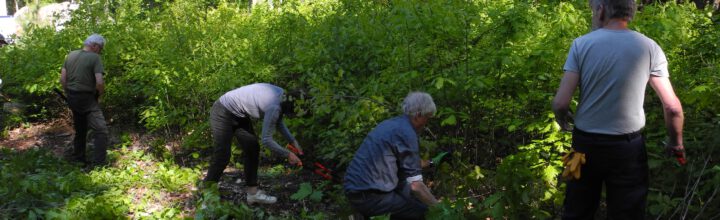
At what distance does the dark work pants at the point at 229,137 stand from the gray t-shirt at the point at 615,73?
131 inches

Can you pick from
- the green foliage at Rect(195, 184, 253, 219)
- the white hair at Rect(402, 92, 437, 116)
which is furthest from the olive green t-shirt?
the white hair at Rect(402, 92, 437, 116)

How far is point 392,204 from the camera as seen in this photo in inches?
152

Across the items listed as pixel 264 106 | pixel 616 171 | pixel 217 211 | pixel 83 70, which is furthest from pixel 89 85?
pixel 616 171

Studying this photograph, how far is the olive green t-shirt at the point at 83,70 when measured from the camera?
693cm

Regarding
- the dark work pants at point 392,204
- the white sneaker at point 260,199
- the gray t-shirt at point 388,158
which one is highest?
the gray t-shirt at point 388,158

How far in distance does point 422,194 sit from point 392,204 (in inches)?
8.3

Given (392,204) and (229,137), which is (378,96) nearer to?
(392,204)

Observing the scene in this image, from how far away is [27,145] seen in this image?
8.66 m

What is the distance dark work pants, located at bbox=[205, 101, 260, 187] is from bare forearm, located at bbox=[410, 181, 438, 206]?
216 cm

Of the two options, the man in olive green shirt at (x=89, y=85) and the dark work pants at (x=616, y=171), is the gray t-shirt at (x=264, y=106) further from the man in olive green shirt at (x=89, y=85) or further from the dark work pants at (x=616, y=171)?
the dark work pants at (x=616, y=171)

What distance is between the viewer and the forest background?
383 cm

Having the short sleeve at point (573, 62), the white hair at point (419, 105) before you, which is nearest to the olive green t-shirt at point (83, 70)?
the white hair at point (419, 105)

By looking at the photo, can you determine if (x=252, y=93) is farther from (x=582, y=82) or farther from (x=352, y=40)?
(x=582, y=82)

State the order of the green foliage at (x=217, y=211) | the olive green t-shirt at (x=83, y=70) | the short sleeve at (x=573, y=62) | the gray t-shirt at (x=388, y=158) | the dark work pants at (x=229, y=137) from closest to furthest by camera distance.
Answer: the short sleeve at (x=573, y=62), the gray t-shirt at (x=388, y=158), the green foliage at (x=217, y=211), the dark work pants at (x=229, y=137), the olive green t-shirt at (x=83, y=70)
